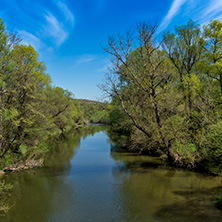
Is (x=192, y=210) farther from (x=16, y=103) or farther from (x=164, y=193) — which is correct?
(x=16, y=103)

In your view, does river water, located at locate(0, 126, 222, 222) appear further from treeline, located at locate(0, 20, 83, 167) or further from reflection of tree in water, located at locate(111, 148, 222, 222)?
treeline, located at locate(0, 20, 83, 167)

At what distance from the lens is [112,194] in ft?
41.3

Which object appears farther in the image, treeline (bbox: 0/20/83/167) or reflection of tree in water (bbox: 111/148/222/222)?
treeline (bbox: 0/20/83/167)

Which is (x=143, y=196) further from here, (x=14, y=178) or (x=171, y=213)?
(x=14, y=178)

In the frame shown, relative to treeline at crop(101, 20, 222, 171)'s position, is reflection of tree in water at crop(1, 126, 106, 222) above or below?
below

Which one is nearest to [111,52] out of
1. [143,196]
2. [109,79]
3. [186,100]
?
[109,79]

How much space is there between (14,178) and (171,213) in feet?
39.4

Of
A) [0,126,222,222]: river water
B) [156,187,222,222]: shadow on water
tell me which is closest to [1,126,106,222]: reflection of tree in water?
[0,126,222,222]: river water

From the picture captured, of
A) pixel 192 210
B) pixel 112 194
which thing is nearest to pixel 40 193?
pixel 112 194

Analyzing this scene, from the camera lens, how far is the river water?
9938 mm

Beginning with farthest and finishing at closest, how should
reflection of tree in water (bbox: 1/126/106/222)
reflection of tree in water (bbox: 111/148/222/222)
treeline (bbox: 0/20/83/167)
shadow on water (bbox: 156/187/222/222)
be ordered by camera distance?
1. treeline (bbox: 0/20/83/167)
2. reflection of tree in water (bbox: 1/126/106/222)
3. reflection of tree in water (bbox: 111/148/222/222)
4. shadow on water (bbox: 156/187/222/222)

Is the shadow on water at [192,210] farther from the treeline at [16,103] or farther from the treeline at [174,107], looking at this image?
the treeline at [16,103]

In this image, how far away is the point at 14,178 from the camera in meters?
15.6

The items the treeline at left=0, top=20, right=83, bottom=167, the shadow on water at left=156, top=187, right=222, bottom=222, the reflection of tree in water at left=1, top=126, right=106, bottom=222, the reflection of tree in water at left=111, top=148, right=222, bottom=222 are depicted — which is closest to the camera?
the shadow on water at left=156, top=187, right=222, bottom=222
